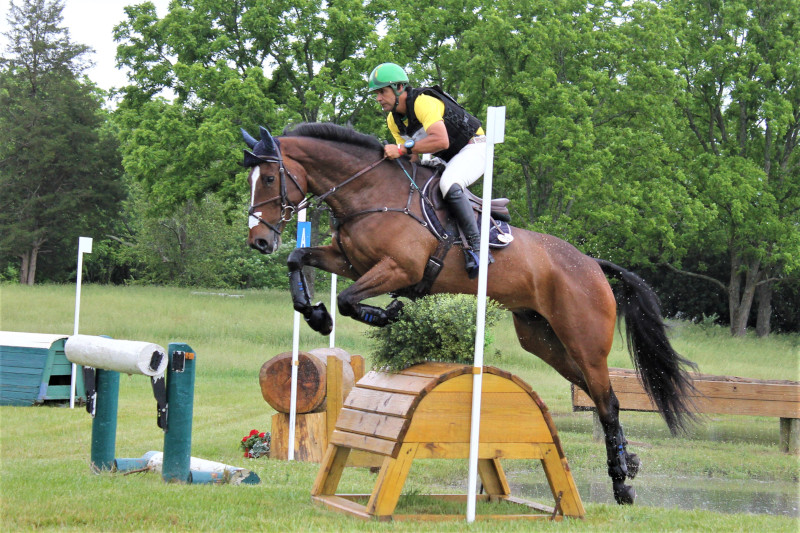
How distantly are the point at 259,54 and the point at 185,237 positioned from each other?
508 inches

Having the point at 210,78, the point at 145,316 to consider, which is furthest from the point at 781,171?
the point at 145,316

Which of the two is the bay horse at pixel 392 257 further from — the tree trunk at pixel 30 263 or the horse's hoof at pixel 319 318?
the tree trunk at pixel 30 263

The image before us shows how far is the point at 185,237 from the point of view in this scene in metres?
34.0

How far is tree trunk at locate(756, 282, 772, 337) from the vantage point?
79.6ft

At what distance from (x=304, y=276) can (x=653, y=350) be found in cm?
305

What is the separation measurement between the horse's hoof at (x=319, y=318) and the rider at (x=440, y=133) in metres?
0.92

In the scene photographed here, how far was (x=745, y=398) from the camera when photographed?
8758mm

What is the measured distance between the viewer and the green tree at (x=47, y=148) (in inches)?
1195

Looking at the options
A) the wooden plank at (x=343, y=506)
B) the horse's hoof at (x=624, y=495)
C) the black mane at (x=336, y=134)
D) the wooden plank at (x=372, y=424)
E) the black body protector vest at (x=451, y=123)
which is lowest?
the horse's hoof at (x=624, y=495)

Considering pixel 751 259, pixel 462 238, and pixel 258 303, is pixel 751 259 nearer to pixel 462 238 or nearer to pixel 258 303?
pixel 258 303

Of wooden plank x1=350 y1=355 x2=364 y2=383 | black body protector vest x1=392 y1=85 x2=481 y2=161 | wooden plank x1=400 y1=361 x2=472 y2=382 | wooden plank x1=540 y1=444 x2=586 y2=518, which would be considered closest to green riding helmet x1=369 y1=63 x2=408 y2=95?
black body protector vest x1=392 y1=85 x2=481 y2=161

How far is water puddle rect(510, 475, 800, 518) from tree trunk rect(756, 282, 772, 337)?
18.3 meters

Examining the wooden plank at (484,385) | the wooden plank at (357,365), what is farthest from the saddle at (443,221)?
the wooden plank at (357,365)

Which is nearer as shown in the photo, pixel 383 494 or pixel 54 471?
pixel 383 494
